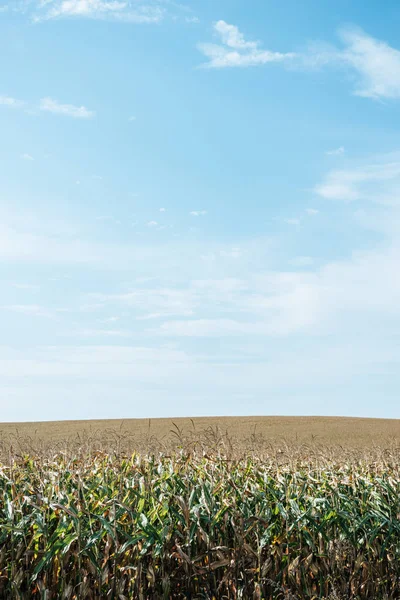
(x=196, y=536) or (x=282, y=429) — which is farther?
(x=282, y=429)

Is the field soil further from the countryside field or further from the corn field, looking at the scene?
the corn field

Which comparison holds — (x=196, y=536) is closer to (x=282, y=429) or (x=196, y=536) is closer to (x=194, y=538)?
(x=194, y=538)

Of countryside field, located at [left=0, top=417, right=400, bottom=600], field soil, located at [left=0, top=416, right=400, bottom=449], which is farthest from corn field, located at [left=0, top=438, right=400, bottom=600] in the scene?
field soil, located at [left=0, top=416, right=400, bottom=449]

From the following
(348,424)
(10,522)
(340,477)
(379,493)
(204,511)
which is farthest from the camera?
(348,424)

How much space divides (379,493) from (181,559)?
2971 millimetres

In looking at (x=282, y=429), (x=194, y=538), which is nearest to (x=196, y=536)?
(x=194, y=538)

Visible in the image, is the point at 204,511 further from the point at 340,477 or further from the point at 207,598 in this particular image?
the point at 340,477

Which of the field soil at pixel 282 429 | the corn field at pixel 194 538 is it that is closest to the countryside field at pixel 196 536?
the corn field at pixel 194 538

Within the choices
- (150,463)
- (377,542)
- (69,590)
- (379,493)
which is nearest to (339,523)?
(377,542)

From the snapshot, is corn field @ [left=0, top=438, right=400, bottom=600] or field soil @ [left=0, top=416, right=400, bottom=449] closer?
corn field @ [left=0, top=438, right=400, bottom=600]

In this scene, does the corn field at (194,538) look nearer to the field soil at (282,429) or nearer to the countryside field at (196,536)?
the countryside field at (196,536)

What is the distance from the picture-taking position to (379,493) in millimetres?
7613

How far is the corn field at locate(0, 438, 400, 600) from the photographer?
5648mm

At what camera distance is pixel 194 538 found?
6117 mm
